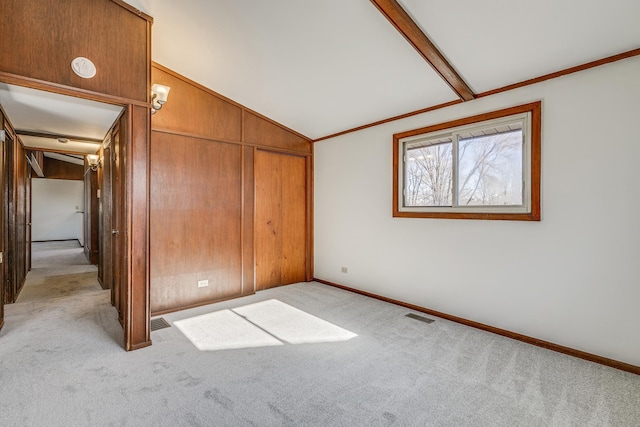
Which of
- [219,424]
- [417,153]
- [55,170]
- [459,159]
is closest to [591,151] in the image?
[459,159]

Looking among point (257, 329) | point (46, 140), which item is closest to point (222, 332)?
point (257, 329)

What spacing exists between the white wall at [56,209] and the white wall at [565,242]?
12.2 metres

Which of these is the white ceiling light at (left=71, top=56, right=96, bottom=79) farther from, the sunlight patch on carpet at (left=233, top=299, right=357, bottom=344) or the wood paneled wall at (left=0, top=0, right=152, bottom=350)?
the sunlight patch on carpet at (left=233, top=299, right=357, bottom=344)

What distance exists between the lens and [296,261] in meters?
5.20

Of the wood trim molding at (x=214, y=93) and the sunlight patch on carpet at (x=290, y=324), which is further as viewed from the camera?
the wood trim molding at (x=214, y=93)

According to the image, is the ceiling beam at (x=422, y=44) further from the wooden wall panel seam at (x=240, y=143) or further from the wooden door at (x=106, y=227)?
the wooden door at (x=106, y=227)

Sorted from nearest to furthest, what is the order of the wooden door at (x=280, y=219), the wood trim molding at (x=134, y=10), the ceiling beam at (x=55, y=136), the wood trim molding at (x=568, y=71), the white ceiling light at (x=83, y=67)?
the wood trim molding at (x=568, y=71) → the white ceiling light at (x=83, y=67) → the wood trim molding at (x=134, y=10) → the ceiling beam at (x=55, y=136) → the wooden door at (x=280, y=219)

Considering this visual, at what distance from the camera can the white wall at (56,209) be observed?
10812mm

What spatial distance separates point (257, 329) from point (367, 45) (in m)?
2.99

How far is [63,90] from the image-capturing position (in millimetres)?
2475

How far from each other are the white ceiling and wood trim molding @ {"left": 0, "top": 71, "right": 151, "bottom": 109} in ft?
1.34

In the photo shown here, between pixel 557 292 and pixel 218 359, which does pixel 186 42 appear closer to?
pixel 218 359

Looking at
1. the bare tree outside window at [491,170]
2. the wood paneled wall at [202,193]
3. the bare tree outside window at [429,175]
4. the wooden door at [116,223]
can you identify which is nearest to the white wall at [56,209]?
the wooden door at [116,223]

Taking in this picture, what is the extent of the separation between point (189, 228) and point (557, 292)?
13.1 feet
